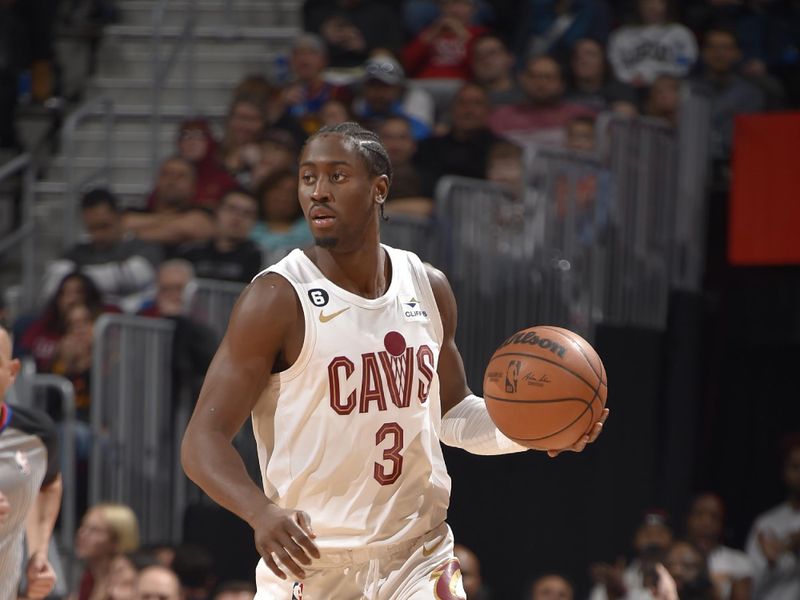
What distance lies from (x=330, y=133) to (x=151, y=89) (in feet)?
25.8

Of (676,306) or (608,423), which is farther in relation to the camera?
(676,306)

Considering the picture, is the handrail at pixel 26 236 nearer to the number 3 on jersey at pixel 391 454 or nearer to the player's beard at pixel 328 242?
the player's beard at pixel 328 242

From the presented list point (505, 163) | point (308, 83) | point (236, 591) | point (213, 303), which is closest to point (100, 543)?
point (236, 591)

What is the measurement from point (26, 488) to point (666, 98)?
559cm

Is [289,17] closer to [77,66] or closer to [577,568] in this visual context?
[77,66]

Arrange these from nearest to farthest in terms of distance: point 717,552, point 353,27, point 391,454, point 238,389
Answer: point 238,389 → point 391,454 → point 717,552 → point 353,27

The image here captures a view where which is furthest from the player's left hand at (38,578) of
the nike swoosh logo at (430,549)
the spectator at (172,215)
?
the spectator at (172,215)

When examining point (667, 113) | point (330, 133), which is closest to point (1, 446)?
point (330, 133)

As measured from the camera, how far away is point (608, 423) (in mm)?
9281

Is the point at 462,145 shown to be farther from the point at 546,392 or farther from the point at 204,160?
the point at 546,392

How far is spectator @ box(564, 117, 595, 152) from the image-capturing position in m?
9.72

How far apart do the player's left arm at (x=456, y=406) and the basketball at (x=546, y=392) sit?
0.17 meters

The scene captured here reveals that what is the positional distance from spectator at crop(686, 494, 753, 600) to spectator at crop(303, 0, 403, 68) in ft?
13.8

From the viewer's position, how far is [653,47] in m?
11.1
